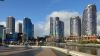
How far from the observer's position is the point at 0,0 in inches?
1646

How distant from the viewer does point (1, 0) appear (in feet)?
137

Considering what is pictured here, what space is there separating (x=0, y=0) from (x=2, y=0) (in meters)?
0.33

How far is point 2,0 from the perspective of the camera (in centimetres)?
4172

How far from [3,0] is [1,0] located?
1.02 ft

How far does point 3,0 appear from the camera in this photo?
4166 cm

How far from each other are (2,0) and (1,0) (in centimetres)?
15

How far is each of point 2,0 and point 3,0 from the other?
0.17 metres

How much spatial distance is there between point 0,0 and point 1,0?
19 cm
